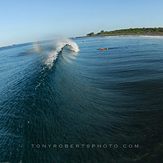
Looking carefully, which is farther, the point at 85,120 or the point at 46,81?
the point at 46,81

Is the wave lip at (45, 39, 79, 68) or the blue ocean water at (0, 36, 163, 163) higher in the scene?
the blue ocean water at (0, 36, 163, 163)

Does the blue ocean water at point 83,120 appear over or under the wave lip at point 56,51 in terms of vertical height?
over

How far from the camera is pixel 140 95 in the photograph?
23578 mm

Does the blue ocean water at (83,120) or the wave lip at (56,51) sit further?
the wave lip at (56,51)

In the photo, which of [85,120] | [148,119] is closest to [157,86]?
[148,119]

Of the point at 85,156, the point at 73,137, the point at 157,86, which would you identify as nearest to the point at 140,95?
the point at 157,86

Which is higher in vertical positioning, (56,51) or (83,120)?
(83,120)

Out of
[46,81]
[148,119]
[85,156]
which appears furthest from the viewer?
[46,81]

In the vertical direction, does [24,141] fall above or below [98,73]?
above

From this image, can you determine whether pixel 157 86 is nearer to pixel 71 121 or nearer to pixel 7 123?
pixel 71 121

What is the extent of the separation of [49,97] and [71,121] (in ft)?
18.3

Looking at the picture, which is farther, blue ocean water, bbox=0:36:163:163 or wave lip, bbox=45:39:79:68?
wave lip, bbox=45:39:79:68

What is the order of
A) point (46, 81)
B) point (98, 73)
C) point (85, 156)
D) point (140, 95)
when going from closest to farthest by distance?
1. point (85, 156)
2. point (140, 95)
3. point (46, 81)
4. point (98, 73)

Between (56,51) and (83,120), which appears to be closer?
(83,120)
